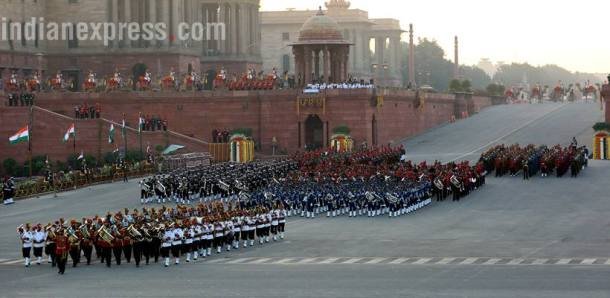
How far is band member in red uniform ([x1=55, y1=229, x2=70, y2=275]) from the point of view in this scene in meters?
42.1

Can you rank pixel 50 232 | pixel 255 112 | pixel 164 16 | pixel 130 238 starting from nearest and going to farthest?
pixel 50 232, pixel 130 238, pixel 255 112, pixel 164 16

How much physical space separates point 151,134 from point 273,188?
3055cm

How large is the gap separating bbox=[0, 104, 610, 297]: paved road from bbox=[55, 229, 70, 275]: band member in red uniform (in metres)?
0.28

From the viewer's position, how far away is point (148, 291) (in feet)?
123

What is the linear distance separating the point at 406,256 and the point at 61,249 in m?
9.85

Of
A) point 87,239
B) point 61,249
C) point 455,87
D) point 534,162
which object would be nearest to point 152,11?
point 455,87

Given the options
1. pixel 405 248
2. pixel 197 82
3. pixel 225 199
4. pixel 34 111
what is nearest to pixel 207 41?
pixel 197 82

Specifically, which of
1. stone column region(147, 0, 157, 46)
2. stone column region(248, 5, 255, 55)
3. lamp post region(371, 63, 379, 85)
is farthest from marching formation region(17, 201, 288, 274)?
lamp post region(371, 63, 379, 85)

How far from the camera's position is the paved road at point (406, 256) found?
122 feet

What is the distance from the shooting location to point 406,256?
44.2 metres

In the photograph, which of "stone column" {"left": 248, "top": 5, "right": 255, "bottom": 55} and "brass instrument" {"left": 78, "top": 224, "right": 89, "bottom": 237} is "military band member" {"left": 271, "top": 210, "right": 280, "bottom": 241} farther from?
"stone column" {"left": 248, "top": 5, "right": 255, "bottom": 55}

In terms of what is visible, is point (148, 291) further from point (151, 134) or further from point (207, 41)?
point (207, 41)

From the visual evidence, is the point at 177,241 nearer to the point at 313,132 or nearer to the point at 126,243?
the point at 126,243

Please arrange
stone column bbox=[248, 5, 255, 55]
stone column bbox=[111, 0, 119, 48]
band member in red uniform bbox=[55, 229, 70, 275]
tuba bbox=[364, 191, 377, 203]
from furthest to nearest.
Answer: stone column bbox=[248, 5, 255, 55] → stone column bbox=[111, 0, 119, 48] → tuba bbox=[364, 191, 377, 203] → band member in red uniform bbox=[55, 229, 70, 275]
